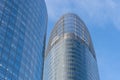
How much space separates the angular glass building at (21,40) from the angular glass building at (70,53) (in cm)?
3972

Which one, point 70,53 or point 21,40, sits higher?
point 70,53

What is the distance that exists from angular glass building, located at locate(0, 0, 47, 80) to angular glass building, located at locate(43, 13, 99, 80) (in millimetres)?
39724

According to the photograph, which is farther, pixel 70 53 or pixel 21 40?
pixel 70 53

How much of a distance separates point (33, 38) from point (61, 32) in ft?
223

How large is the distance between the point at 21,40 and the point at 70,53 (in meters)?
64.1

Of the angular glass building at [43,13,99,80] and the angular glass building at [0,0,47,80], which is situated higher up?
the angular glass building at [43,13,99,80]

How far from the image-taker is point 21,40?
104 m

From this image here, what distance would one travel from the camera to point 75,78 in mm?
153375

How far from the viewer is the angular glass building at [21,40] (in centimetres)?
9450

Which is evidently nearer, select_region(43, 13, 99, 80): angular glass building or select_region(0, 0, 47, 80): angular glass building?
select_region(0, 0, 47, 80): angular glass building

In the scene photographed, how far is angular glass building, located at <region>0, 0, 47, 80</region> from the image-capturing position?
9450 cm

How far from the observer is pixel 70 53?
165625 millimetres

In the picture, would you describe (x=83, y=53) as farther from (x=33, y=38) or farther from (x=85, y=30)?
(x=33, y=38)

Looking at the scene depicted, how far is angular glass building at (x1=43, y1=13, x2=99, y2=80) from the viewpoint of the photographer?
16012 centimetres
